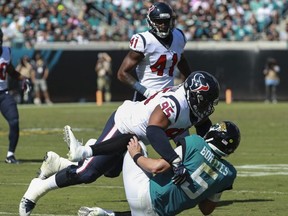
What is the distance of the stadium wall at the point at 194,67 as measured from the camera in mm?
31562

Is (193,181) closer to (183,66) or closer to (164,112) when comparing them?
(164,112)

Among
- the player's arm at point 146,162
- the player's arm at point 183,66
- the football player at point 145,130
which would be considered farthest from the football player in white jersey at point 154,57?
the player's arm at point 146,162

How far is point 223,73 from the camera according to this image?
32.7m

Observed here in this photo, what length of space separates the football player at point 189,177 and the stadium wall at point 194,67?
2452cm

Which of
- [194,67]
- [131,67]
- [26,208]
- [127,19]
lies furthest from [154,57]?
[127,19]

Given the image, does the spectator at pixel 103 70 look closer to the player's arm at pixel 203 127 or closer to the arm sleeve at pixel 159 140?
the player's arm at pixel 203 127

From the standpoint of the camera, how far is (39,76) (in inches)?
1211

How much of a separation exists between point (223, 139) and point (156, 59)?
3.05 meters

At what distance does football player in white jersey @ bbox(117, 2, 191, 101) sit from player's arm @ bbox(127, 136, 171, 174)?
2469mm

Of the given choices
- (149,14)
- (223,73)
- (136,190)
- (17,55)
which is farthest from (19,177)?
(223,73)

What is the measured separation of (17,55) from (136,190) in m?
24.4

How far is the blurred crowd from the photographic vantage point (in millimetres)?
32844

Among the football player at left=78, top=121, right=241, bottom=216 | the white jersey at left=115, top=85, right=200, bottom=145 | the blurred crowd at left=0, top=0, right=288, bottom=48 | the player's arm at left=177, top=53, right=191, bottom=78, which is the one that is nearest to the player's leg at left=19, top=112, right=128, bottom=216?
the white jersey at left=115, top=85, right=200, bottom=145

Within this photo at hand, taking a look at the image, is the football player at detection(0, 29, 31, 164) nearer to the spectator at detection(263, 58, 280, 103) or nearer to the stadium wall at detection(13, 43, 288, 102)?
the stadium wall at detection(13, 43, 288, 102)
